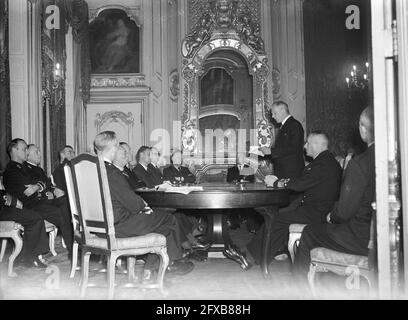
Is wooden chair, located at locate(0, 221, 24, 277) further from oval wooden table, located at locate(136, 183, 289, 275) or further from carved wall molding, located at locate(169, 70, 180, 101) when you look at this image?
carved wall molding, located at locate(169, 70, 180, 101)

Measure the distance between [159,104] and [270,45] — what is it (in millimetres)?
2633

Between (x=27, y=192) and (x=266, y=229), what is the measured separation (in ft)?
8.09

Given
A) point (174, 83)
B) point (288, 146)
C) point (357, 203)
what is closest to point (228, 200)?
point (357, 203)

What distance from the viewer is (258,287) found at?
3926 millimetres

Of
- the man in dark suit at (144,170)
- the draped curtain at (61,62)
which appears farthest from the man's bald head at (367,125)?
the draped curtain at (61,62)

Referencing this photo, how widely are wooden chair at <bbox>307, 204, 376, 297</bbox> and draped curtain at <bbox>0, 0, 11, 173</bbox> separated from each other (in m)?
4.25

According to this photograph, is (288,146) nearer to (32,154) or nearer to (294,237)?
(294,237)

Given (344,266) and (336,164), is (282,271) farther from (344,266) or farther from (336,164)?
(344,266)

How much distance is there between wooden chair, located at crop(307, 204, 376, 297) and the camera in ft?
9.28

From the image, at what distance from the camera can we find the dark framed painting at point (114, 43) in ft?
33.4

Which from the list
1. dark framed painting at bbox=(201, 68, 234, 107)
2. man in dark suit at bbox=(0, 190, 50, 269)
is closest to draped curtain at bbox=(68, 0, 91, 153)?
dark framed painting at bbox=(201, 68, 234, 107)

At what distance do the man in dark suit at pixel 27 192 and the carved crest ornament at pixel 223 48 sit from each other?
4.83m

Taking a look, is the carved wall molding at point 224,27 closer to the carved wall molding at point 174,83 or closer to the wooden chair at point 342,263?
the carved wall molding at point 174,83

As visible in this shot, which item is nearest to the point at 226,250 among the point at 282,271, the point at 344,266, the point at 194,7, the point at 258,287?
the point at 282,271
